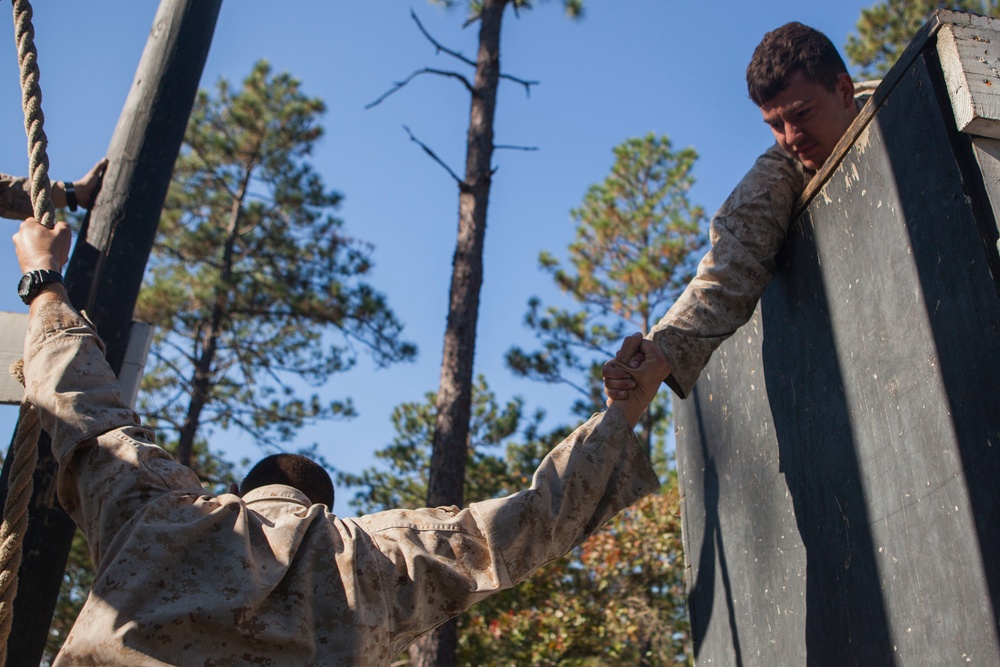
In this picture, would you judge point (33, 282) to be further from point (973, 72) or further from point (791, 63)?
point (973, 72)

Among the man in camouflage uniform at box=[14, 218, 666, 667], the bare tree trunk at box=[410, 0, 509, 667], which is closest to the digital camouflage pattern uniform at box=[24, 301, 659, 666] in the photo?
the man in camouflage uniform at box=[14, 218, 666, 667]

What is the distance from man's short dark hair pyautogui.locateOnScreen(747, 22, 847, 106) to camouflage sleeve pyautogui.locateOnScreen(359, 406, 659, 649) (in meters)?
1.10

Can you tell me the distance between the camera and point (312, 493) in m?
2.34

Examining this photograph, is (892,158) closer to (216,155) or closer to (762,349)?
(762,349)

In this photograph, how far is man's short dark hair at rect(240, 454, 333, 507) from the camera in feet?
7.59

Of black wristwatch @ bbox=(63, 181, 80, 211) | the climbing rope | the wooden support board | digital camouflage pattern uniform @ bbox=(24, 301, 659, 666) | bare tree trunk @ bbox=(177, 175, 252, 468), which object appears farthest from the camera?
bare tree trunk @ bbox=(177, 175, 252, 468)

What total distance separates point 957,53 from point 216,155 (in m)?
14.3

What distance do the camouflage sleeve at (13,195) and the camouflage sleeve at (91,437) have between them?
0.95 meters

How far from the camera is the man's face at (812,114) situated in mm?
2520

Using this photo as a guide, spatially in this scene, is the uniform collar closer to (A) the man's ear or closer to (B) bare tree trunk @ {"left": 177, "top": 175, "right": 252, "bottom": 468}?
(A) the man's ear

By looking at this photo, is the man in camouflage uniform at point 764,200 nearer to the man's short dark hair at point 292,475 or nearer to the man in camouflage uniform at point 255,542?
the man in camouflage uniform at point 255,542

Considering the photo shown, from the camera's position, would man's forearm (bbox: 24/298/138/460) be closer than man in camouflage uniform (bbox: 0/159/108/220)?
Yes

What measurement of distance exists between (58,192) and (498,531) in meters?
1.90

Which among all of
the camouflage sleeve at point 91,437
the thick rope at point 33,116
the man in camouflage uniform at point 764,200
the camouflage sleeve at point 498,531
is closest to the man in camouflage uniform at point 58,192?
the thick rope at point 33,116
